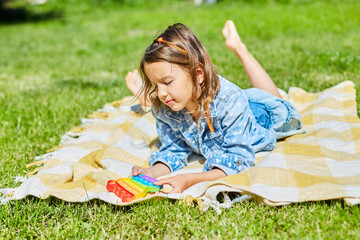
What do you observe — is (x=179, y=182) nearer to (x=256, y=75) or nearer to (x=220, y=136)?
(x=220, y=136)

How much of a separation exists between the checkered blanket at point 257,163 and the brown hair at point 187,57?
0.48 meters

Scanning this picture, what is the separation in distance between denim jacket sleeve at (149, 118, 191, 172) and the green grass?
0.45 m

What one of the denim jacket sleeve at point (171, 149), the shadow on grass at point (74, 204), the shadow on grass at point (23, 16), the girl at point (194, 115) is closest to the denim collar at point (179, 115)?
the girl at point (194, 115)

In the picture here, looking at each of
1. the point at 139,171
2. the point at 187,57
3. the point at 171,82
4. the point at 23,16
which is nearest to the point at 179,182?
the point at 139,171

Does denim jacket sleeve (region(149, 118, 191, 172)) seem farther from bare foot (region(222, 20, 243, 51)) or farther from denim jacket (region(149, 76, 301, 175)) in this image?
bare foot (region(222, 20, 243, 51))

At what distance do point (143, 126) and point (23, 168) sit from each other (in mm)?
927

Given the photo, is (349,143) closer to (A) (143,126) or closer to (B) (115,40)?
(A) (143,126)

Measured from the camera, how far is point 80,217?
1.88m

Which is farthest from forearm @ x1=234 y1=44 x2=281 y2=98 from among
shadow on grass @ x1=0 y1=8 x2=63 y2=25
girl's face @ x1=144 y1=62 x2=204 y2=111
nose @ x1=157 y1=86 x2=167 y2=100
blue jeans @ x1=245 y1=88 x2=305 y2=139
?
shadow on grass @ x1=0 y1=8 x2=63 y2=25

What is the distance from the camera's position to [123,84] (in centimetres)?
434

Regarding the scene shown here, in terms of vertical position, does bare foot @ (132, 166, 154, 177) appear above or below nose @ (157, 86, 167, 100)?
below

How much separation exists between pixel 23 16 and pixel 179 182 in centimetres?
1156

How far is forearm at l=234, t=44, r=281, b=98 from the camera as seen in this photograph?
309 cm

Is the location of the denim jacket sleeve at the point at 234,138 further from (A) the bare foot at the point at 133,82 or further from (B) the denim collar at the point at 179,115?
(A) the bare foot at the point at 133,82
